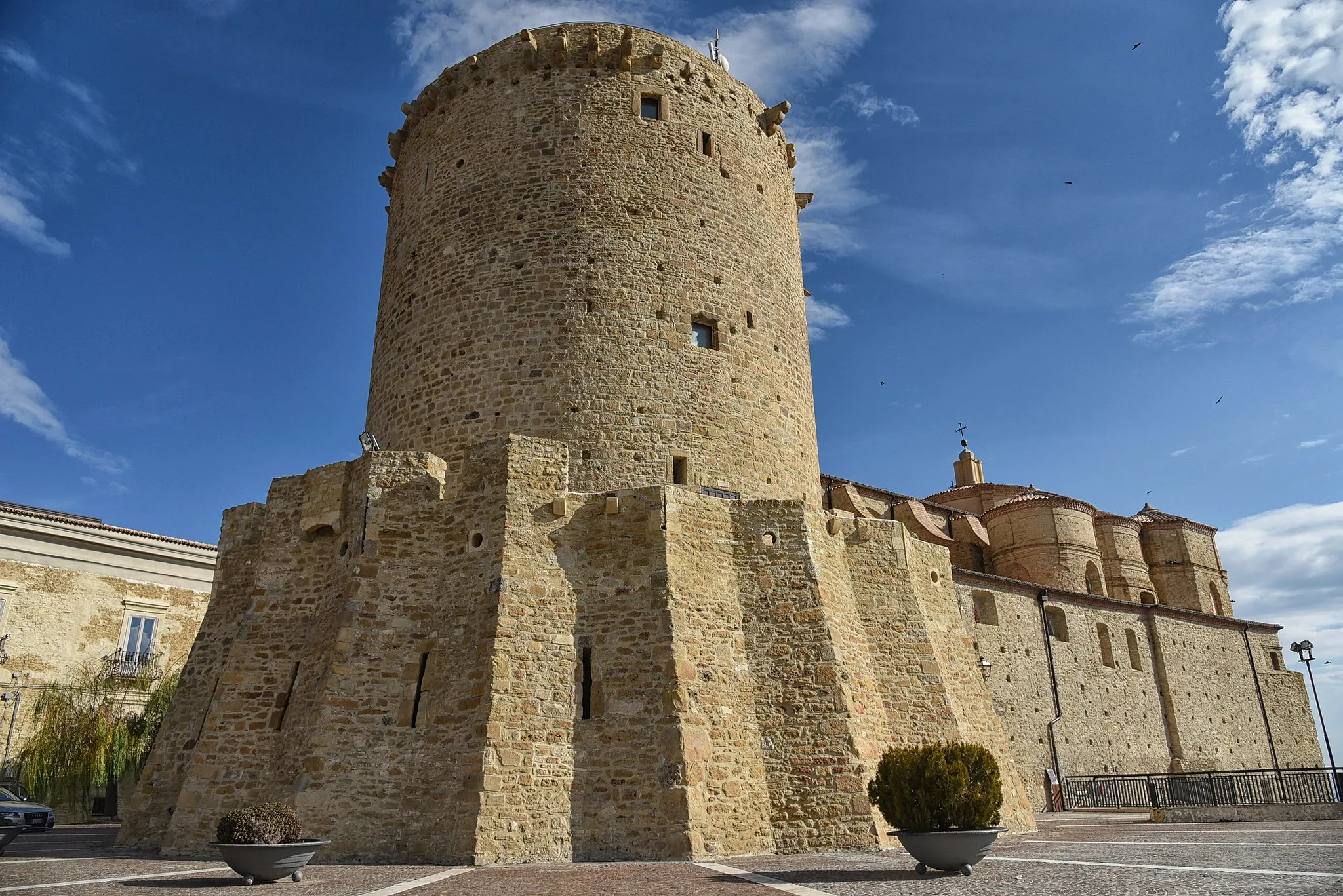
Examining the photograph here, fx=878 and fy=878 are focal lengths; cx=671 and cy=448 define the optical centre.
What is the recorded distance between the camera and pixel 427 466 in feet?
43.5

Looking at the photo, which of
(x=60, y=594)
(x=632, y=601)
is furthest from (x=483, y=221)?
(x=60, y=594)

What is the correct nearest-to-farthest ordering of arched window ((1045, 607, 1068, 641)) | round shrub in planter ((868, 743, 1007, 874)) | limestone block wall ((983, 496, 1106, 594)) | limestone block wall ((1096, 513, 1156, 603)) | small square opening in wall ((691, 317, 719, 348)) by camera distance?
round shrub in planter ((868, 743, 1007, 874)) < small square opening in wall ((691, 317, 719, 348)) < arched window ((1045, 607, 1068, 641)) < limestone block wall ((983, 496, 1106, 594)) < limestone block wall ((1096, 513, 1156, 603))

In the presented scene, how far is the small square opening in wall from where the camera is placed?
15.2 m

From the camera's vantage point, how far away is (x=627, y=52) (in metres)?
16.6

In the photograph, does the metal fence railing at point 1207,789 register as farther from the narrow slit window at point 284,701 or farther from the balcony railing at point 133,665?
the balcony railing at point 133,665

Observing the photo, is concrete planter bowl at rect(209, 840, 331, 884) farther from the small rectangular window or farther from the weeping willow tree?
the small rectangular window

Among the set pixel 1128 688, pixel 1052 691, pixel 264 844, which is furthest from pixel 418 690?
pixel 1128 688

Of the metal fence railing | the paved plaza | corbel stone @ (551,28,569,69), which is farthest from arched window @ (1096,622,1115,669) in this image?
corbel stone @ (551,28,569,69)

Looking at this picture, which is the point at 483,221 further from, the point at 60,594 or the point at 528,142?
the point at 60,594

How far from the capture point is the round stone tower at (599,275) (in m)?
14.3

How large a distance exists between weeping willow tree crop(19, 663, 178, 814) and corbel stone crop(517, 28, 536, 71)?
16.2 m

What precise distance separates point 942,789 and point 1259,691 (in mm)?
35128

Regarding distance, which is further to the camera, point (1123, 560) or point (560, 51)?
point (1123, 560)

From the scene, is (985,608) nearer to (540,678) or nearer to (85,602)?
(540,678)
